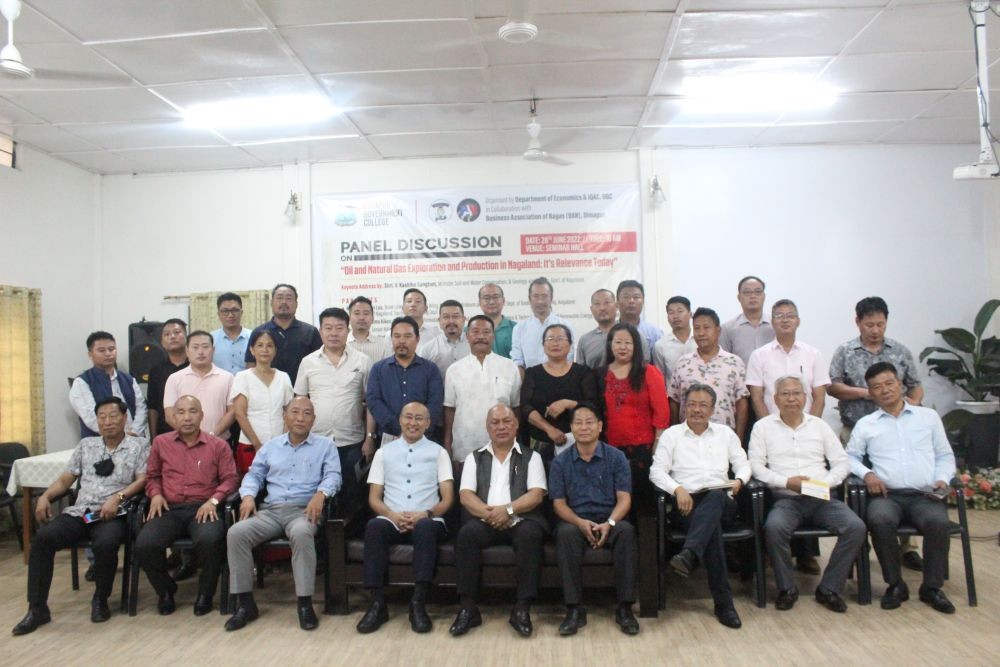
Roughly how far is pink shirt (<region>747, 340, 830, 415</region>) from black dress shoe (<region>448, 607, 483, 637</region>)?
2.15 meters

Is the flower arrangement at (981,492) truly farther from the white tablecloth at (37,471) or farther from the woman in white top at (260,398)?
the white tablecloth at (37,471)

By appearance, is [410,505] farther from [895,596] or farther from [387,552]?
[895,596]

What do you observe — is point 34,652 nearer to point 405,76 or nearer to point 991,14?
point 405,76

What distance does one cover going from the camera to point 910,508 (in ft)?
11.8

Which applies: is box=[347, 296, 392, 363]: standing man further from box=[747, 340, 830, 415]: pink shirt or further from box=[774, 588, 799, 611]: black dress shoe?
box=[774, 588, 799, 611]: black dress shoe

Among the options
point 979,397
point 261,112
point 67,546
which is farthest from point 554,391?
point 979,397

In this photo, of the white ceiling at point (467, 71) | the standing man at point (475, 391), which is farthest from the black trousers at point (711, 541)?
the white ceiling at point (467, 71)

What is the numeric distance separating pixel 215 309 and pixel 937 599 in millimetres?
5928

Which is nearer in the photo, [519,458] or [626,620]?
[626,620]

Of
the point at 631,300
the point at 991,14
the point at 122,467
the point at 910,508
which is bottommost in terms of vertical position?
the point at 910,508

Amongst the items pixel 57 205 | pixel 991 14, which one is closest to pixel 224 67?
pixel 57 205

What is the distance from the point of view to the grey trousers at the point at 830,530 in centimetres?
346

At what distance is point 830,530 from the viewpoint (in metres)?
3.52

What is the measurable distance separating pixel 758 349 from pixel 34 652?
415cm
